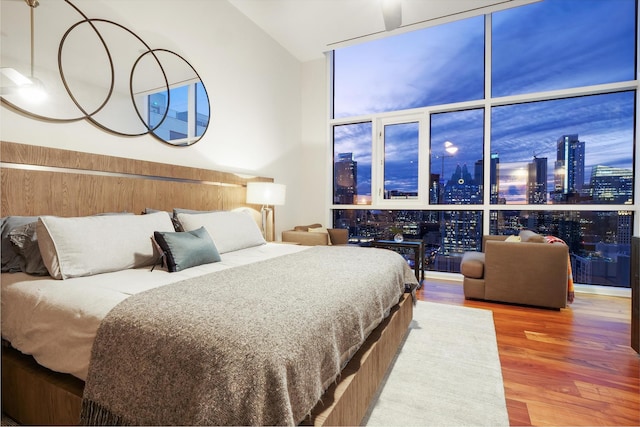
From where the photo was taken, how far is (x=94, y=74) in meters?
2.20

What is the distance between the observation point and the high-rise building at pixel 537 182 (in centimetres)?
383

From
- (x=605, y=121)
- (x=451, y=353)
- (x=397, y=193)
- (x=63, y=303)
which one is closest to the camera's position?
(x=63, y=303)

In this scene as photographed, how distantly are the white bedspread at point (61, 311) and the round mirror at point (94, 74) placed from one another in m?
1.21

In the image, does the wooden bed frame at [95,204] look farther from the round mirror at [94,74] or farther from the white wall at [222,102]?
the round mirror at [94,74]

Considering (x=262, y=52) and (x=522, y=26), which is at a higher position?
(x=522, y=26)

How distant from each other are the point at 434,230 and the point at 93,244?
405cm

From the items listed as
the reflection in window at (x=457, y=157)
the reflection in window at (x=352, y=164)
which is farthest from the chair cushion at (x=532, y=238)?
the reflection in window at (x=352, y=164)

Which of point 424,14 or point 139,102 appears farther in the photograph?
point 424,14

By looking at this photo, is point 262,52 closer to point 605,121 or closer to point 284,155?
point 284,155

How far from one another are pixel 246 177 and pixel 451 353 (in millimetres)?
2780

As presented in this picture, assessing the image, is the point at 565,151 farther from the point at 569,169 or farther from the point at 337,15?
the point at 337,15

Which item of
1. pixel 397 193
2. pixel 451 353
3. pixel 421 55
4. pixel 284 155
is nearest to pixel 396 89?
pixel 421 55

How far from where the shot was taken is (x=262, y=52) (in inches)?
159

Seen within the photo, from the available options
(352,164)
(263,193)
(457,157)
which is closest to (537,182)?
(457,157)
